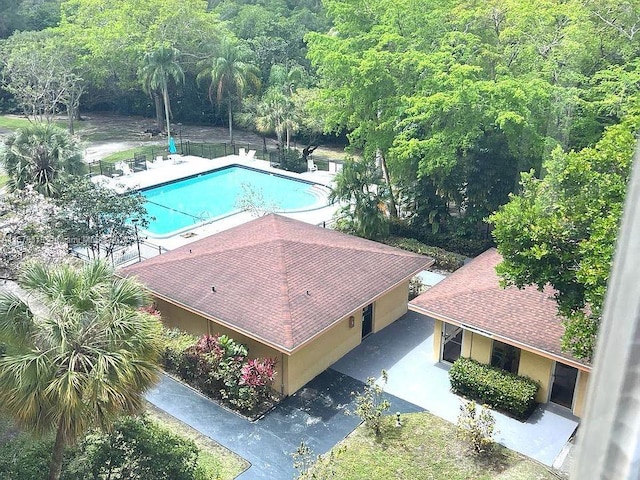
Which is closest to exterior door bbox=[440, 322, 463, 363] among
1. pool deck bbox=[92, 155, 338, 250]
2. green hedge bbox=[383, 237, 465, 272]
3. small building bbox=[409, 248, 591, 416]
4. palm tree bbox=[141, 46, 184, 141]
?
small building bbox=[409, 248, 591, 416]

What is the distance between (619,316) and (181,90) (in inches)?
1683

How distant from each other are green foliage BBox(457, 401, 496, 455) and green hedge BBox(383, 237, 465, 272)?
8486mm

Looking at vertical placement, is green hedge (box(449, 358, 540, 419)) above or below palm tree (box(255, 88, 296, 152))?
below

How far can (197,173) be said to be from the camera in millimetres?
31141

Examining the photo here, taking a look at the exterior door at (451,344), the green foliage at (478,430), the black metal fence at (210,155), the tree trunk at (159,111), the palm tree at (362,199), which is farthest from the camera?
the tree trunk at (159,111)

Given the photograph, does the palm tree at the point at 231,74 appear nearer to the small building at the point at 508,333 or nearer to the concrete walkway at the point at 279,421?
the small building at the point at 508,333

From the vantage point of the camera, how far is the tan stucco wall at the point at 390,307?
1627 cm

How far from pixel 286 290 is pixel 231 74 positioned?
2553 cm

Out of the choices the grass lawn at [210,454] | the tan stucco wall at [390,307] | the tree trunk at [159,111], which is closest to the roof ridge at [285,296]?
the grass lawn at [210,454]

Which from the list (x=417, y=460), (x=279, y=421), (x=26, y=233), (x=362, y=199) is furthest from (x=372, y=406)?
(x=362, y=199)

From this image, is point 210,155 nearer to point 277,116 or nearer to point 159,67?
point 277,116

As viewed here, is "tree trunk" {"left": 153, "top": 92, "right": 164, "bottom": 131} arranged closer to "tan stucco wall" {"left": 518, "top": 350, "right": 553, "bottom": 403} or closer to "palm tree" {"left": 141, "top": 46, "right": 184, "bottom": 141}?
"palm tree" {"left": 141, "top": 46, "right": 184, "bottom": 141}

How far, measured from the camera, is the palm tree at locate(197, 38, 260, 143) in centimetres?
3662

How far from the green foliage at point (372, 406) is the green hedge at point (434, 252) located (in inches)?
298
